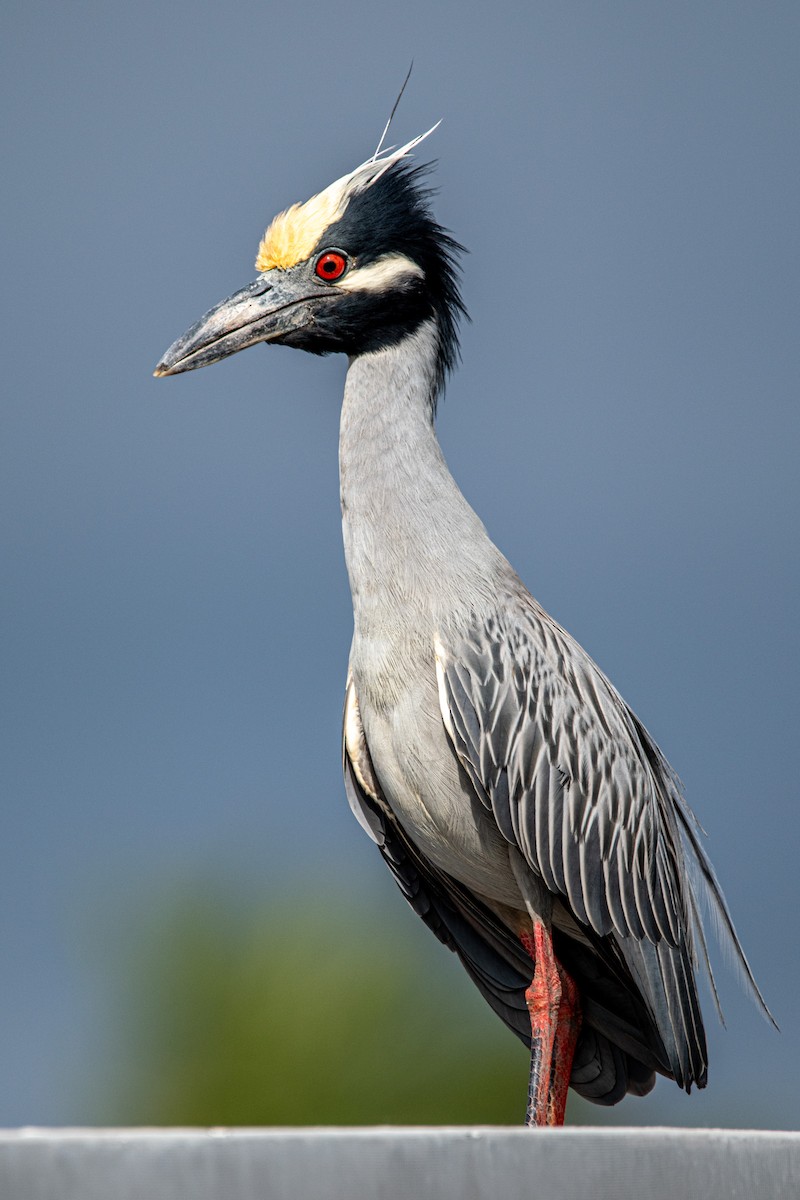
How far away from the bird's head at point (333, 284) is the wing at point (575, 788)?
1.23m

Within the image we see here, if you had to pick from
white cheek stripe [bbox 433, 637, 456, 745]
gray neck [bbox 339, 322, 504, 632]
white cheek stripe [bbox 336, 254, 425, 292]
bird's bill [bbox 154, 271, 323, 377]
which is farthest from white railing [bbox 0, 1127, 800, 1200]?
white cheek stripe [bbox 336, 254, 425, 292]

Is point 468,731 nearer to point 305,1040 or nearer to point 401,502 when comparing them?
point 401,502

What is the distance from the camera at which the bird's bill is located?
4.89m

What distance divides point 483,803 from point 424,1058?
754cm

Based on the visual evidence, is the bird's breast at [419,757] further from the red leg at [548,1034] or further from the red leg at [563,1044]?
the red leg at [563,1044]

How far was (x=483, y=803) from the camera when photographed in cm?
444

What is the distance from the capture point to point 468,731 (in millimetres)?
4344

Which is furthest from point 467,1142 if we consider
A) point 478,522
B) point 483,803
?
point 478,522

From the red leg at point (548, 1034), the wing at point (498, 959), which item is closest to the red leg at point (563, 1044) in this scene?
the red leg at point (548, 1034)

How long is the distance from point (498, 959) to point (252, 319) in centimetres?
264

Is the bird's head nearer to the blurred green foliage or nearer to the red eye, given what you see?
the red eye

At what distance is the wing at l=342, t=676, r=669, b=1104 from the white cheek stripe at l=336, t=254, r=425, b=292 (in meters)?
1.48

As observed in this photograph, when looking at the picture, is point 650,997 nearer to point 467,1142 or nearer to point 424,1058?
point 467,1142

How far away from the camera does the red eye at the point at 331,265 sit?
16.2 feet
